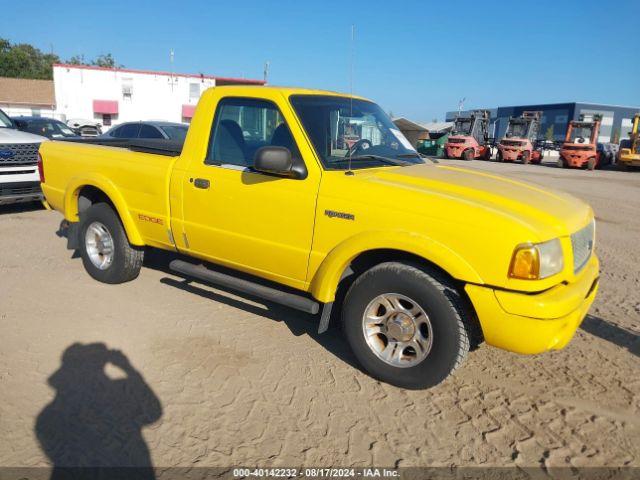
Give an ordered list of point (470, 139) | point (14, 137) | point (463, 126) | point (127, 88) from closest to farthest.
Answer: point (14, 137), point (470, 139), point (463, 126), point (127, 88)

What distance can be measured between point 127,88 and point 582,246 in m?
42.4

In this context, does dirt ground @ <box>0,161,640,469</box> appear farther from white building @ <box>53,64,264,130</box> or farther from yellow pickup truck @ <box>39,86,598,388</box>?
white building @ <box>53,64,264,130</box>

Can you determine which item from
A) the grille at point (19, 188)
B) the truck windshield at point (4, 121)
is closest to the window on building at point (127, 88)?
the truck windshield at point (4, 121)

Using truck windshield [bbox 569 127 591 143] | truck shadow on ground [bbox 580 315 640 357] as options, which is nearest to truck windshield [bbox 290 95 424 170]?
truck shadow on ground [bbox 580 315 640 357]

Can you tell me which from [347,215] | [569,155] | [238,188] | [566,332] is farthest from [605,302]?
[569,155]

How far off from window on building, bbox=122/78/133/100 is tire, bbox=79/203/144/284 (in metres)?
39.0

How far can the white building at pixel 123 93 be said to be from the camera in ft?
127

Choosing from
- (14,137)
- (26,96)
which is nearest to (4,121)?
(14,137)

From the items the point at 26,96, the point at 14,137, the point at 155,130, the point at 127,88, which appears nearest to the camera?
the point at 14,137

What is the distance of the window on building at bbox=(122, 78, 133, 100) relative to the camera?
130 feet

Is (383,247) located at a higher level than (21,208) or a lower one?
higher

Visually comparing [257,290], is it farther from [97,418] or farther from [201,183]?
[97,418]

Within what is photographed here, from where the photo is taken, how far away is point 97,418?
291cm

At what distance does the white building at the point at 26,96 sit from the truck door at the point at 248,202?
4744cm
